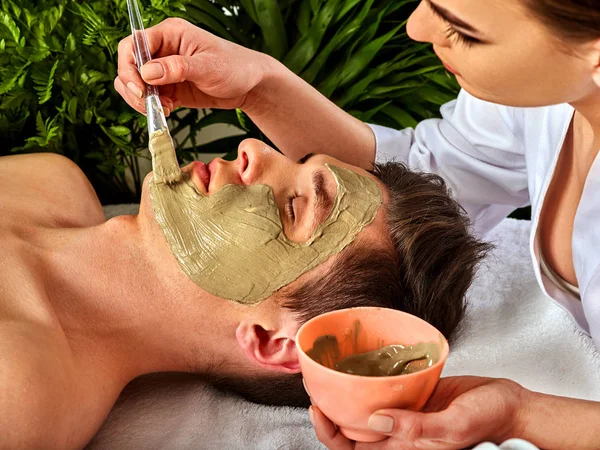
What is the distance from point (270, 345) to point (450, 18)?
25.9 inches

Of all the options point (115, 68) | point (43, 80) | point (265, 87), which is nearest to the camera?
point (265, 87)

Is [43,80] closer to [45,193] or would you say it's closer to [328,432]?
[45,193]

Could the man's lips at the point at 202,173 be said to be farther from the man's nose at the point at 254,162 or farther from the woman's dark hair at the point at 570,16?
the woman's dark hair at the point at 570,16

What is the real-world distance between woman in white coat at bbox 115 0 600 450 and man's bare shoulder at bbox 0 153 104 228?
0.31 metres

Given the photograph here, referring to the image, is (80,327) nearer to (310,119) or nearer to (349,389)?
(349,389)

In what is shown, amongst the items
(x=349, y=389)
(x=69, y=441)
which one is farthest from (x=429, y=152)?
(x=69, y=441)

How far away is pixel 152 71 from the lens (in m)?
1.36

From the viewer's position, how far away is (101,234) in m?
1.37

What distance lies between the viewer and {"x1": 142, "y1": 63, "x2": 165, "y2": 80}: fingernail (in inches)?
53.4

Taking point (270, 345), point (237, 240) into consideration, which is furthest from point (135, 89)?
point (270, 345)

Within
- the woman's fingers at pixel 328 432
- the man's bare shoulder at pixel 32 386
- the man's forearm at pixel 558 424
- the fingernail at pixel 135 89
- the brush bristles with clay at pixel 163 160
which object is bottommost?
the man's forearm at pixel 558 424

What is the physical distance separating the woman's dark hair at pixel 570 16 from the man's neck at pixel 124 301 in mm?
724

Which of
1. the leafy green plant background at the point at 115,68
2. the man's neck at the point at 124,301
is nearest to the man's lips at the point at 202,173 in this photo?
the man's neck at the point at 124,301

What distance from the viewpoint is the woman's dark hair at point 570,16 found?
927mm
